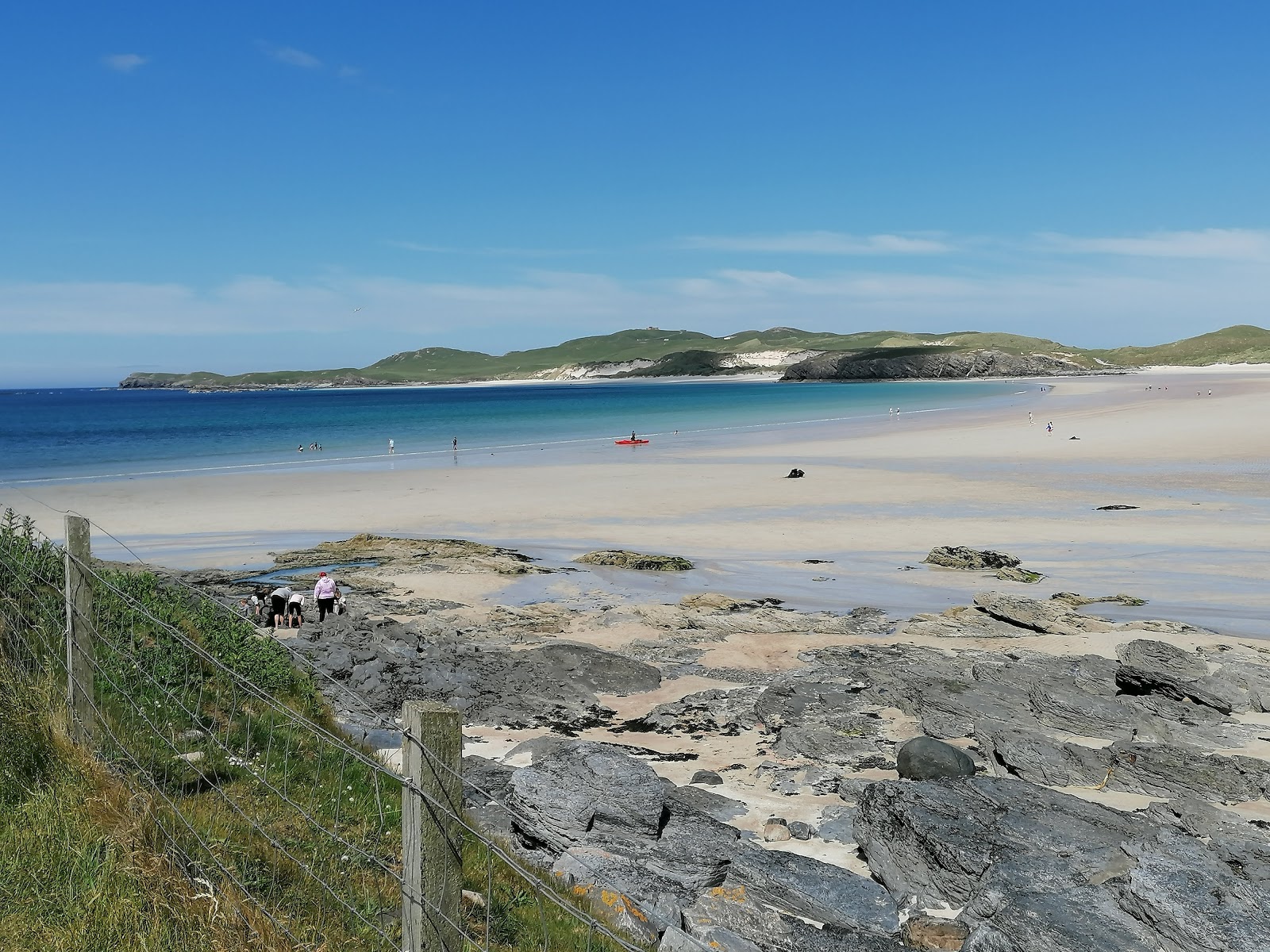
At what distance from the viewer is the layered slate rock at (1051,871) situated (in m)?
6.44

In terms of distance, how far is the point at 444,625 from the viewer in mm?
18297

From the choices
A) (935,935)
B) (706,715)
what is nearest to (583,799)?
(935,935)

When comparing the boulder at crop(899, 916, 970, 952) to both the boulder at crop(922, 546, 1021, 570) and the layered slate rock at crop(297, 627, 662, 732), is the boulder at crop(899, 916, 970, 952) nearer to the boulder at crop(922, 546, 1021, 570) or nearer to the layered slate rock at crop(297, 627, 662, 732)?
the layered slate rock at crop(297, 627, 662, 732)

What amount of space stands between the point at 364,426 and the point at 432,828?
10073cm

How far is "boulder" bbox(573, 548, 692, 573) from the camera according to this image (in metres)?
23.6

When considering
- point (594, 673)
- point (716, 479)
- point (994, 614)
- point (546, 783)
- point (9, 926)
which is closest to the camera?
point (9, 926)

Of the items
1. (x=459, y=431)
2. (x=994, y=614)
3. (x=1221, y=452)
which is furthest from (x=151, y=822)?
(x=459, y=431)

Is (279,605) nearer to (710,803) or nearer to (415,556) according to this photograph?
(415,556)

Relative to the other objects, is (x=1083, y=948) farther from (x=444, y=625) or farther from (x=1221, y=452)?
(x=1221, y=452)

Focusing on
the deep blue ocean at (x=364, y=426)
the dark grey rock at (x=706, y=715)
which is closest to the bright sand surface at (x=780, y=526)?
the dark grey rock at (x=706, y=715)

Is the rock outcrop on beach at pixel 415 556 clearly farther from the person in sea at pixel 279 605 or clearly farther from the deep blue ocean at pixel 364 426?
the deep blue ocean at pixel 364 426

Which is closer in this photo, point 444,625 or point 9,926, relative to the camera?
point 9,926

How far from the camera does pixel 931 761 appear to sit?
401 inches

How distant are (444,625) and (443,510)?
1779 centimetres
